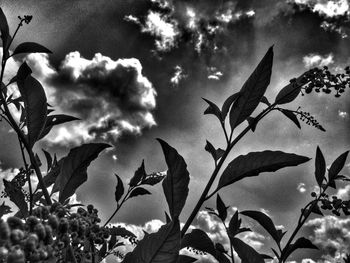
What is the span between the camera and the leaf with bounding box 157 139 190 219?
1.69 meters

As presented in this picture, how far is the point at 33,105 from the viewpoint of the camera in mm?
1845

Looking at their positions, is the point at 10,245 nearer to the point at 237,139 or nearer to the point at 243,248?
the point at 237,139

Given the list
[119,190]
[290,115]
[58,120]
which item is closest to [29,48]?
[58,120]

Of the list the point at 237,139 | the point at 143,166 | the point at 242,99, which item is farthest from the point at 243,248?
the point at 143,166

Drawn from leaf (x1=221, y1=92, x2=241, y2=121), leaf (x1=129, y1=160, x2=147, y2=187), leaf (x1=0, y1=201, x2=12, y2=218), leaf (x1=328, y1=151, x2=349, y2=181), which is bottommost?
leaf (x1=0, y1=201, x2=12, y2=218)

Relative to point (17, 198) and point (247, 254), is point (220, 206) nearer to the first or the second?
point (247, 254)

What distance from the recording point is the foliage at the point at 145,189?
1043 millimetres

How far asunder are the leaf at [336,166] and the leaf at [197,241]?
2016 millimetres

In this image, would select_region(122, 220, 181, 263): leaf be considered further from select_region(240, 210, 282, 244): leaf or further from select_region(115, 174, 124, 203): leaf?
select_region(115, 174, 124, 203): leaf

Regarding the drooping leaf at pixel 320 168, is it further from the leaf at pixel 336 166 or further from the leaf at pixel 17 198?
the leaf at pixel 17 198

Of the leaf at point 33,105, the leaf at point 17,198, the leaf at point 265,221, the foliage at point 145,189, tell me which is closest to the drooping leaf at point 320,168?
the foliage at point 145,189

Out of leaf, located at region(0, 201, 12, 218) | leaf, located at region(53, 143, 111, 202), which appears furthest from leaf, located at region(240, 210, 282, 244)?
leaf, located at region(0, 201, 12, 218)

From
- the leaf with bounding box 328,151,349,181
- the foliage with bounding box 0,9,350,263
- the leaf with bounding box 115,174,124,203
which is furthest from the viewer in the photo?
the leaf with bounding box 328,151,349,181

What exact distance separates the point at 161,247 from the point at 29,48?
1.98 m
